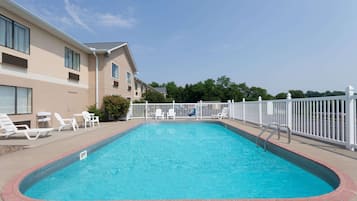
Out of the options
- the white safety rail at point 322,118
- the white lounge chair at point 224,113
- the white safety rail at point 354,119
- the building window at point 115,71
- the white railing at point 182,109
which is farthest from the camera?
the white railing at point 182,109

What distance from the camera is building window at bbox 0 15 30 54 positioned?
28.3 feet

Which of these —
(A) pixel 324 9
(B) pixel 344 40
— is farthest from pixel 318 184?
(B) pixel 344 40

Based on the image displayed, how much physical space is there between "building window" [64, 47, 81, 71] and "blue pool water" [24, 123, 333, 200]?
8120 mm

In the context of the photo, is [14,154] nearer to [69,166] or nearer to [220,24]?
[69,166]

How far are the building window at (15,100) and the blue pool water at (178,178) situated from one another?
437cm

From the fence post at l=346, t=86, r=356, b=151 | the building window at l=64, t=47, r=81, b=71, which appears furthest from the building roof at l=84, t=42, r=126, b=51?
the fence post at l=346, t=86, r=356, b=151

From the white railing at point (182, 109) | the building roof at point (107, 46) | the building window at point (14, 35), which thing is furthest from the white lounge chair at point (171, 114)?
the building window at point (14, 35)

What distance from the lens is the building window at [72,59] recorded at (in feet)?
44.1

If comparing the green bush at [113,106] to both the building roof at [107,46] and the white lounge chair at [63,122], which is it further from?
the white lounge chair at [63,122]

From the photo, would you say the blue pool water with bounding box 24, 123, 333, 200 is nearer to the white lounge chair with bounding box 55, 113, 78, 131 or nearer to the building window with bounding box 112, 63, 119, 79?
the white lounge chair with bounding box 55, 113, 78, 131

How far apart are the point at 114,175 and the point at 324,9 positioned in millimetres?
13333

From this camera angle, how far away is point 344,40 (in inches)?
617

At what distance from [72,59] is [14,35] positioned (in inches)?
195

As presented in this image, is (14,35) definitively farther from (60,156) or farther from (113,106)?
(113,106)
